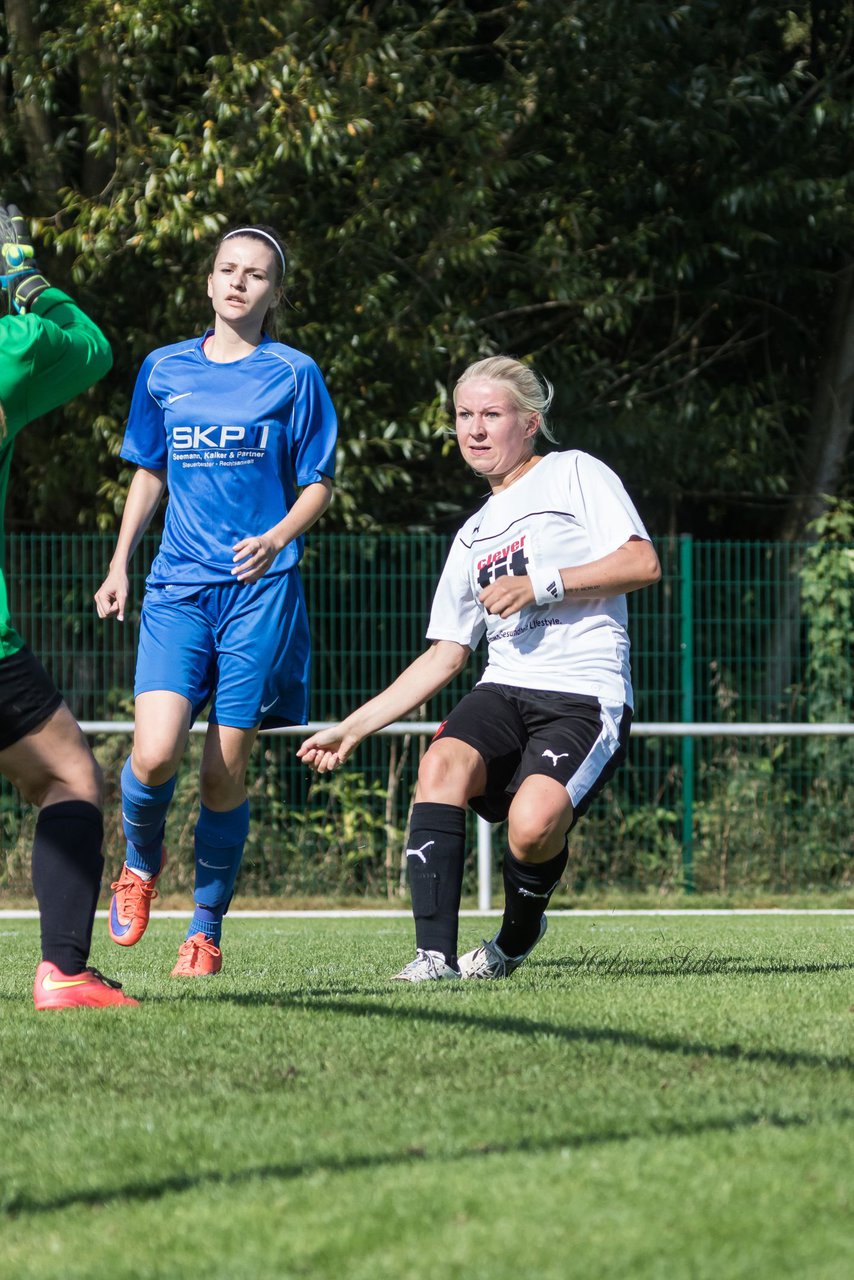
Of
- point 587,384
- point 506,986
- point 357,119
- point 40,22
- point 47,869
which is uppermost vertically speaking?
point 40,22

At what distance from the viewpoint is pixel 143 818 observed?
18.6 ft

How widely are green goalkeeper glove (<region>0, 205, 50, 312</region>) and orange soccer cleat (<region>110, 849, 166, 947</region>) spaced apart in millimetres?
2118

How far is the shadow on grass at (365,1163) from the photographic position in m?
2.64

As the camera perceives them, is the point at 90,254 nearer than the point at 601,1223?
No

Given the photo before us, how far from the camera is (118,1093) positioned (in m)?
3.38

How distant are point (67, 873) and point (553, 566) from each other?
185cm

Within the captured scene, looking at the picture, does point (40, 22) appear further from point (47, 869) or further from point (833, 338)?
point (47, 869)

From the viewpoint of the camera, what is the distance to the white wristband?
504 centimetres

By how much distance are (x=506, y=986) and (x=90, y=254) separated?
798 centimetres

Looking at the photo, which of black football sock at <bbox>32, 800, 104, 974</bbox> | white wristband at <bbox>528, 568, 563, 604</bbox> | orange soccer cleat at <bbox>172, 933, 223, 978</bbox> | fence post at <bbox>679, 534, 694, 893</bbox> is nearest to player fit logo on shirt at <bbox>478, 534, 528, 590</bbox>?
white wristband at <bbox>528, 568, 563, 604</bbox>

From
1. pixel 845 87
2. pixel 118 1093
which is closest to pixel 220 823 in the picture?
pixel 118 1093

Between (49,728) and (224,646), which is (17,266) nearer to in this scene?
(49,728)

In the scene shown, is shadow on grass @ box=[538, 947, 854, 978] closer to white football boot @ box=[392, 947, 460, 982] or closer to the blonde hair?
white football boot @ box=[392, 947, 460, 982]

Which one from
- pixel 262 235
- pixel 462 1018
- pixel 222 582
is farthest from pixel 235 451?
pixel 462 1018
